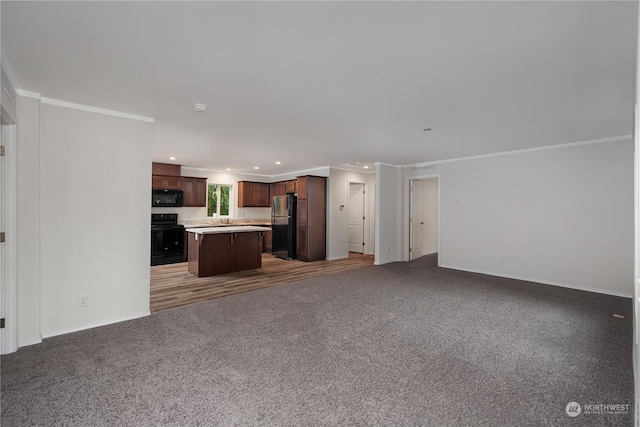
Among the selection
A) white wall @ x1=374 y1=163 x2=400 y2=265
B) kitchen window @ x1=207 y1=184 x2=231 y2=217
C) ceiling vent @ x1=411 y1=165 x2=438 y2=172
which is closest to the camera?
ceiling vent @ x1=411 y1=165 x2=438 y2=172

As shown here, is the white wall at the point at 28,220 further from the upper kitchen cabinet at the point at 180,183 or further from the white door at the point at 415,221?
the white door at the point at 415,221

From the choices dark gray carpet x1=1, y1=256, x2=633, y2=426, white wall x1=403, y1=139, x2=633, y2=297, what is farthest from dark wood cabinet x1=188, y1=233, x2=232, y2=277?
white wall x1=403, y1=139, x2=633, y2=297

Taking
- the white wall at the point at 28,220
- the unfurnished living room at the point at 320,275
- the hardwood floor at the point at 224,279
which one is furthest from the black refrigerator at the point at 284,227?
the white wall at the point at 28,220

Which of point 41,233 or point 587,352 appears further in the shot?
point 41,233

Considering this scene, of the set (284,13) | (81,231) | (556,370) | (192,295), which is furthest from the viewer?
(192,295)

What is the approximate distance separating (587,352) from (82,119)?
5502 millimetres

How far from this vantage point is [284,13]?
1.72 m

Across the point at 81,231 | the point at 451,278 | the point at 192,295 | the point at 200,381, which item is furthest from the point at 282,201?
the point at 200,381

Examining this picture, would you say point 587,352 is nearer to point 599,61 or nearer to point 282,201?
point 599,61

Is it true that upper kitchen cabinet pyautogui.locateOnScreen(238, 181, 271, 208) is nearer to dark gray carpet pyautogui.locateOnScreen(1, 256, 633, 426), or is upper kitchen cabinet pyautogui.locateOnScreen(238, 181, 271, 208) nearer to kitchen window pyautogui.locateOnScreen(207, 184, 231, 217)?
kitchen window pyautogui.locateOnScreen(207, 184, 231, 217)

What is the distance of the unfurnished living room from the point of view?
1871 millimetres

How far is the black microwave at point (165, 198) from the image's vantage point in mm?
7102

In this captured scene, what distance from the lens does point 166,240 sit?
23.0 ft

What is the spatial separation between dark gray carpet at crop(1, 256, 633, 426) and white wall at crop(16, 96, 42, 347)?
0.89 feet
